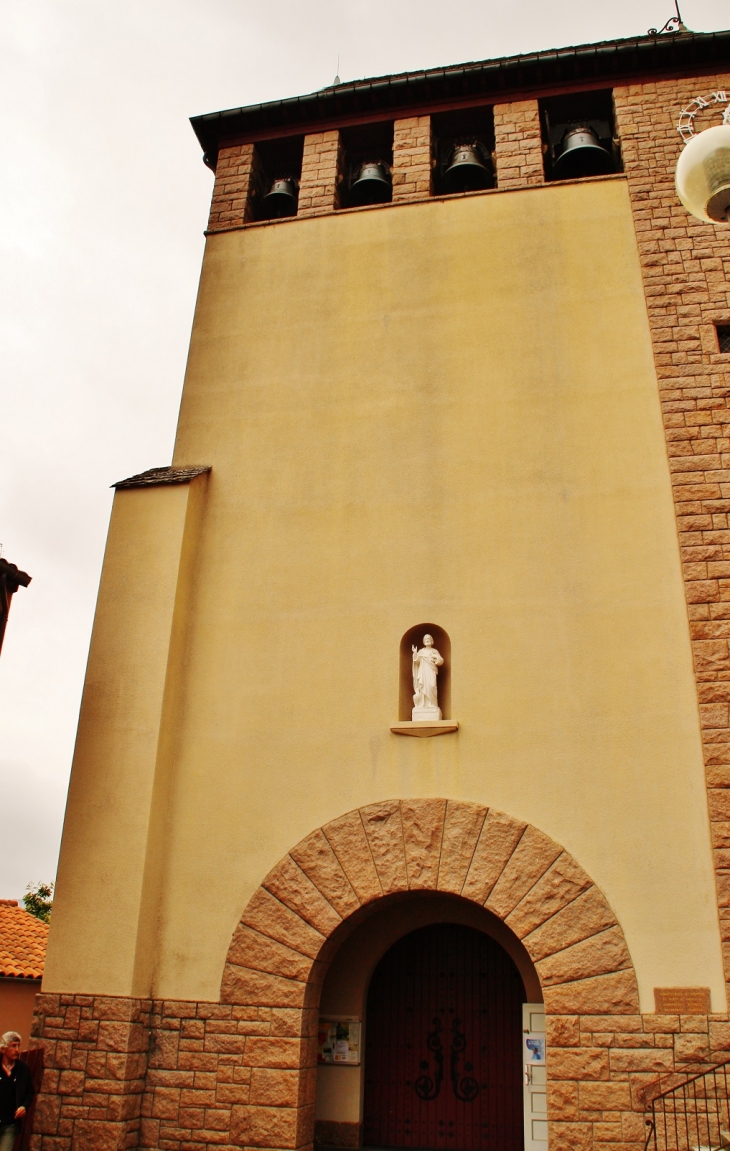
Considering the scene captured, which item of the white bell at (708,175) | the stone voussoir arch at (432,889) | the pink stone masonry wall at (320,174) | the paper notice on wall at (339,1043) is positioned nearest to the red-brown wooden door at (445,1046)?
the paper notice on wall at (339,1043)

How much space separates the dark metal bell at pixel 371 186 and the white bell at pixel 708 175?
6366 mm

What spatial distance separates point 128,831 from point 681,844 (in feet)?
14.0

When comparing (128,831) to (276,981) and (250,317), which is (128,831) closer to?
(276,981)

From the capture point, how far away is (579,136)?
9.74m

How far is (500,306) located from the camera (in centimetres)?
901

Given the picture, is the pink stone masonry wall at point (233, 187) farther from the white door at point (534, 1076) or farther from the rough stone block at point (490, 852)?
the white door at point (534, 1076)

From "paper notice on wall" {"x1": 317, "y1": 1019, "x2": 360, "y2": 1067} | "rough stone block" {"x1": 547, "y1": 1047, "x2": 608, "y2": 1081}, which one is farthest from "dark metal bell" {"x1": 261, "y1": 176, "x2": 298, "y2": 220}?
"rough stone block" {"x1": 547, "y1": 1047, "x2": 608, "y2": 1081}

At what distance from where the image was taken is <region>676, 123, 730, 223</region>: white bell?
13.6ft

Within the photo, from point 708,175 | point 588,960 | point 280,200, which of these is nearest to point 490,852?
point 588,960

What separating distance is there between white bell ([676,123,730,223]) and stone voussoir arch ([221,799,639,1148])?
4.51 metres

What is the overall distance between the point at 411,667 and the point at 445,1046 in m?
3.07

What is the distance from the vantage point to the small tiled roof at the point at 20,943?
12.0m

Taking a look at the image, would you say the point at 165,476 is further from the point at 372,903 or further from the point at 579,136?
the point at 579,136

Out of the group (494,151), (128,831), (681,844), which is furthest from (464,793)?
(494,151)
